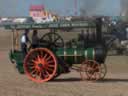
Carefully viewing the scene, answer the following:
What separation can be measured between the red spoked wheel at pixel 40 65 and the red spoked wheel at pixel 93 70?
1.13m

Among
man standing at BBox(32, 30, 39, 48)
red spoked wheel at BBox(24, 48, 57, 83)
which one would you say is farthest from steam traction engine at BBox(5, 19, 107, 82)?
man standing at BBox(32, 30, 39, 48)

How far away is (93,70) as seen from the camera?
1836 cm

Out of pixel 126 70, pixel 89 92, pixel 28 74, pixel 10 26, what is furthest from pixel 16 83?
pixel 126 70

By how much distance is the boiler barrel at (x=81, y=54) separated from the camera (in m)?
18.0

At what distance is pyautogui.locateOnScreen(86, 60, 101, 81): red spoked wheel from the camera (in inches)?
715

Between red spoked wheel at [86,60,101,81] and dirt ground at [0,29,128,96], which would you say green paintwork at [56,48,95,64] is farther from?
dirt ground at [0,29,128,96]

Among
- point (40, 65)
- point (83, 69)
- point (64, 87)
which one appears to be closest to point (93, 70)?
point (83, 69)

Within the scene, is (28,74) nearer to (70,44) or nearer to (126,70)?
(70,44)

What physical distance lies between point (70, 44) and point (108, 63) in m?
8.77

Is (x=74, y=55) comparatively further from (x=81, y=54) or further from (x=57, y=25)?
(x=57, y=25)

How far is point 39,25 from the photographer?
18.4m

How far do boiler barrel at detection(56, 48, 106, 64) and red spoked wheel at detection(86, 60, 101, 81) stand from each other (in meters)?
0.14

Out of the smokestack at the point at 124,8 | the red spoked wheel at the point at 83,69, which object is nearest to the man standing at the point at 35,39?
the red spoked wheel at the point at 83,69

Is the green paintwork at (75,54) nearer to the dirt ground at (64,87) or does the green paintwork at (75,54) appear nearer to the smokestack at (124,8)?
the dirt ground at (64,87)
